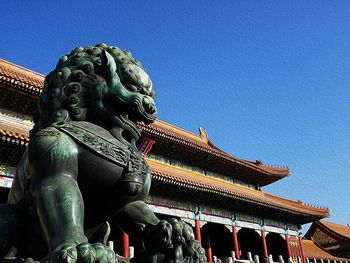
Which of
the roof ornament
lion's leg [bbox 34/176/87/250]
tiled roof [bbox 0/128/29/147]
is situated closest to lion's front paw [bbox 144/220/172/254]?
lion's leg [bbox 34/176/87/250]

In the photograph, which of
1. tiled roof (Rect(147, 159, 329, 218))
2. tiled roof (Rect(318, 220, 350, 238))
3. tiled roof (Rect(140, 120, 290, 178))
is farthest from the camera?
tiled roof (Rect(318, 220, 350, 238))

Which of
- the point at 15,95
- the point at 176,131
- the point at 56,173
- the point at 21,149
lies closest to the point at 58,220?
the point at 56,173

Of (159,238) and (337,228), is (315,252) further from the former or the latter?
(159,238)

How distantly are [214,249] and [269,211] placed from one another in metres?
3.19

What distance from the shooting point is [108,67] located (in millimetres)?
1774

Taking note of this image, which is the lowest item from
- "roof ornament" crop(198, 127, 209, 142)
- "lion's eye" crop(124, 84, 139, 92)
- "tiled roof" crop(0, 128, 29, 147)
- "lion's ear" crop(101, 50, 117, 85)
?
"lion's eye" crop(124, 84, 139, 92)

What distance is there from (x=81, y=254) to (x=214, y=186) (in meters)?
12.7

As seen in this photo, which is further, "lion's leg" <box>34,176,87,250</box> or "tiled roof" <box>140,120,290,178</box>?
"tiled roof" <box>140,120,290,178</box>

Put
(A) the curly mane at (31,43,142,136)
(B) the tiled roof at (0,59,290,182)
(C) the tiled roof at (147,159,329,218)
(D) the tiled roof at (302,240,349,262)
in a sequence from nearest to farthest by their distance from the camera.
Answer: (A) the curly mane at (31,43,142,136) < (B) the tiled roof at (0,59,290,182) < (C) the tiled roof at (147,159,329,218) < (D) the tiled roof at (302,240,349,262)

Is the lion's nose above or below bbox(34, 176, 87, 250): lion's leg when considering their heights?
above

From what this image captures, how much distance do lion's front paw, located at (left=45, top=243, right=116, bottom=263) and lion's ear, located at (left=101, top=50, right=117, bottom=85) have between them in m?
0.81

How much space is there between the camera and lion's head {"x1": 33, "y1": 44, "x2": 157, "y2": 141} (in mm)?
1744

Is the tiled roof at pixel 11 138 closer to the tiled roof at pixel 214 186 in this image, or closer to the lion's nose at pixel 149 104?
the tiled roof at pixel 214 186

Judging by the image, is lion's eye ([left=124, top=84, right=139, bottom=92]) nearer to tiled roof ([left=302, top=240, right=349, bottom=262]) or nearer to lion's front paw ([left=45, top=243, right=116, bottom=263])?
lion's front paw ([left=45, top=243, right=116, bottom=263])
